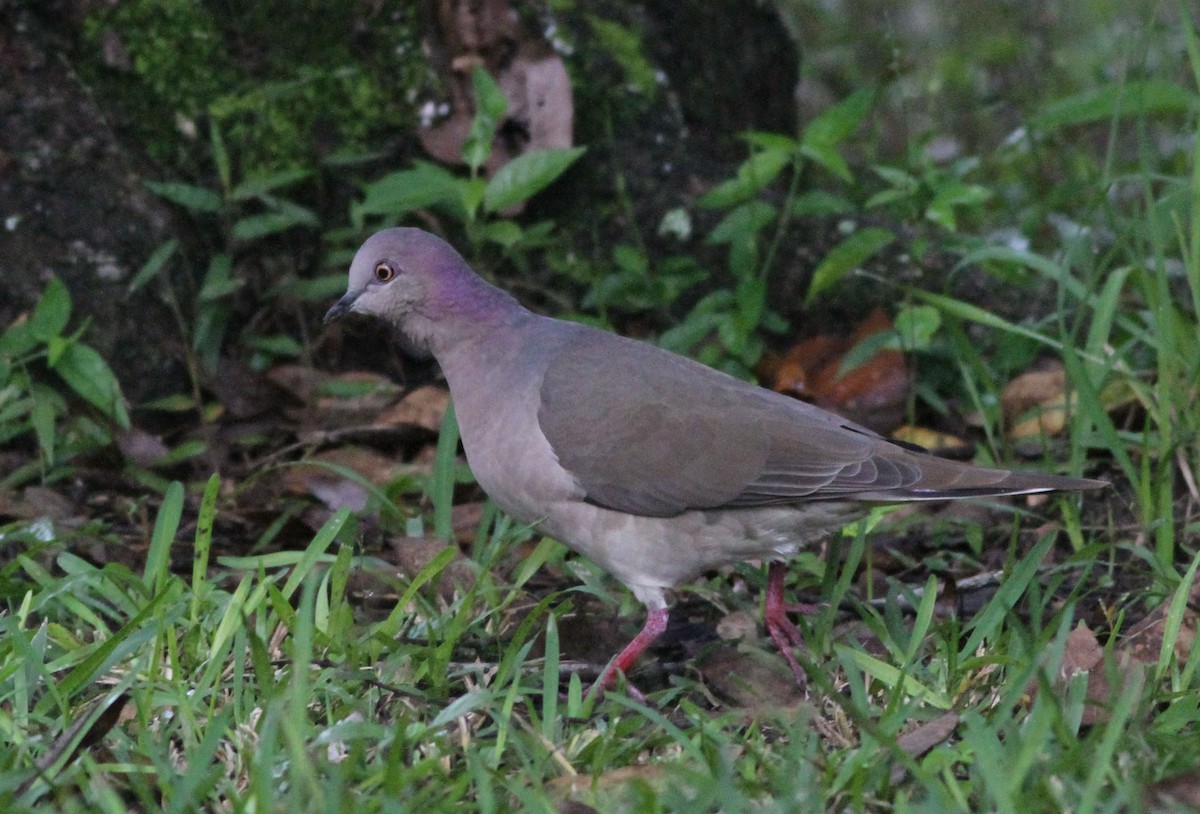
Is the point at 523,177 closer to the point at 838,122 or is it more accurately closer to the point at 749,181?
the point at 749,181

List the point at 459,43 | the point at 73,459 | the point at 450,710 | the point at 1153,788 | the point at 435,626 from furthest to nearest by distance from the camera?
the point at 459,43
the point at 73,459
the point at 435,626
the point at 450,710
the point at 1153,788

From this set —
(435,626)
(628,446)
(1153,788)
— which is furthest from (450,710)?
(1153,788)

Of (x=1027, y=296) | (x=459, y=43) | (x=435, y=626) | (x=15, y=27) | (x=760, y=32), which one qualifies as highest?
(x=15, y=27)

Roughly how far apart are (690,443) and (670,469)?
0.09 m

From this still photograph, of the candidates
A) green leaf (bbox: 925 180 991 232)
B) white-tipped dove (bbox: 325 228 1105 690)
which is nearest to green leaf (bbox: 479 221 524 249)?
white-tipped dove (bbox: 325 228 1105 690)

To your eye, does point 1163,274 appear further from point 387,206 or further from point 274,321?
point 274,321

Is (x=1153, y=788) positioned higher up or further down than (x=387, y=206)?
further down

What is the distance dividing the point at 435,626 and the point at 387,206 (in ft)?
5.81

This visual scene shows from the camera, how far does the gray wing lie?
376cm

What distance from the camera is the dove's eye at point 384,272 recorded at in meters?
4.16

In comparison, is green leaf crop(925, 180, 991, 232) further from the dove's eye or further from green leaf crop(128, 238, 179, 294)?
green leaf crop(128, 238, 179, 294)

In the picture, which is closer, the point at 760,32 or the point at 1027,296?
the point at 1027,296

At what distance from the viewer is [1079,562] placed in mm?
3814

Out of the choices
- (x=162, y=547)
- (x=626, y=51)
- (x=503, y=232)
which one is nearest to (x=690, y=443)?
(x=162, y=547)
